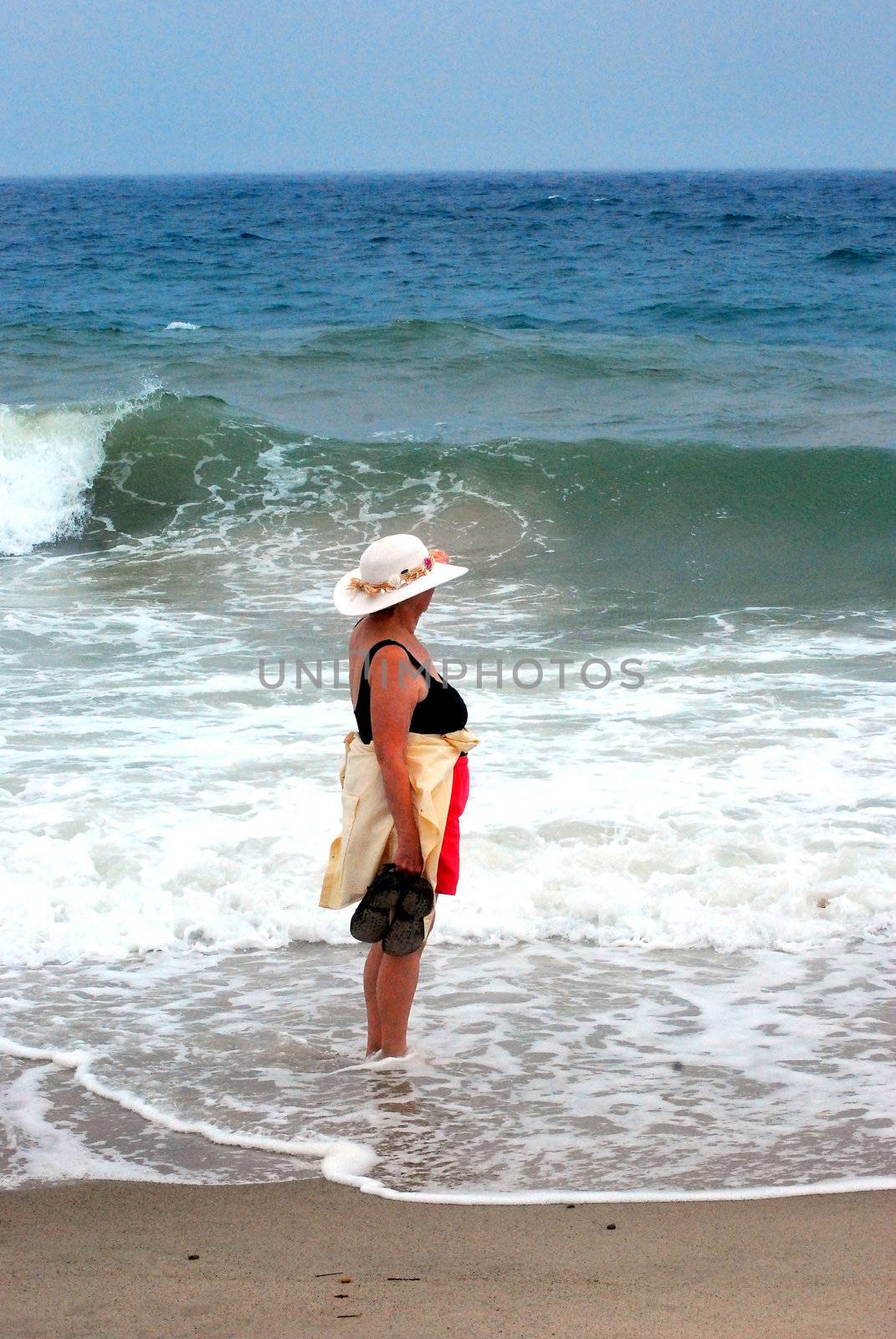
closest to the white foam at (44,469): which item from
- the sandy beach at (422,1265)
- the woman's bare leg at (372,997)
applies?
the woman's bare leg at (372,997)

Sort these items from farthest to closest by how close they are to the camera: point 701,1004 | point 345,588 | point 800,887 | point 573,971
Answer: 1. point 800,887
2. point 573,971
3. point 701,1004
4. point 345,588

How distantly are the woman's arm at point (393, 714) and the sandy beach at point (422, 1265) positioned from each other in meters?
0.99

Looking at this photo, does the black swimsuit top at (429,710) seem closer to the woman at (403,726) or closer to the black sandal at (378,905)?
the woman at (403,726)

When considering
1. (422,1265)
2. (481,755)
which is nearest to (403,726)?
(422,1265)

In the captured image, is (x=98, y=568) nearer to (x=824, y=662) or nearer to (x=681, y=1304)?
(x=824, y=662)

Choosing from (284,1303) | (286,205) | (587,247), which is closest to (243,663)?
(284,1303)

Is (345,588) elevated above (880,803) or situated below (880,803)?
above

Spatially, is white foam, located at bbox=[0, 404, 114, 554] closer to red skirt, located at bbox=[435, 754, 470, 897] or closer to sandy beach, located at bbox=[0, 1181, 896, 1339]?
red skirt, located at bbox=[435, 754, 470, 897]

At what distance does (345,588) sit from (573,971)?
1.86m

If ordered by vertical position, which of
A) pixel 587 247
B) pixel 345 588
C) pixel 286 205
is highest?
pixel 286 205

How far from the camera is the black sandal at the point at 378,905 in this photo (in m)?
3.76

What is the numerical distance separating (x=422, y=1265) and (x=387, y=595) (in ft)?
5.27

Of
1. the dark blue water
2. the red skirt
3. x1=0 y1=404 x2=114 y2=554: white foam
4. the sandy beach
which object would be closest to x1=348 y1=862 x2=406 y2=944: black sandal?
the red skirt

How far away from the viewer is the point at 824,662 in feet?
29.1
